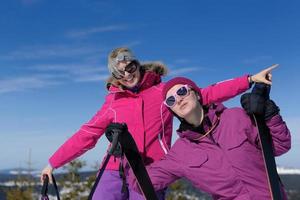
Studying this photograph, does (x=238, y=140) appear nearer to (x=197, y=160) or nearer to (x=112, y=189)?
(x=197, y=160)

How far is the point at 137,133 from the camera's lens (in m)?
4.48

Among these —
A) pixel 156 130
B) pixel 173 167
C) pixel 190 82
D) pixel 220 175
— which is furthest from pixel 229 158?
pixel 156 130

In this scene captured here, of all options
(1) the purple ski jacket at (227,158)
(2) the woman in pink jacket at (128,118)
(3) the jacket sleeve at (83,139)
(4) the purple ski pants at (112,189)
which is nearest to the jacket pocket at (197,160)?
(1) the purple ski jacket at (227,158)

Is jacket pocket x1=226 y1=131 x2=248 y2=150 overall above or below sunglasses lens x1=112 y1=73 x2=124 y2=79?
below

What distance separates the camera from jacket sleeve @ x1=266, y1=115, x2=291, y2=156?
3059 mm

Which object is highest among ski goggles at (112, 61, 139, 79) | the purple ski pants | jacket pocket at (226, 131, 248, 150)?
ski goggles at (112, 61, 139, 79)

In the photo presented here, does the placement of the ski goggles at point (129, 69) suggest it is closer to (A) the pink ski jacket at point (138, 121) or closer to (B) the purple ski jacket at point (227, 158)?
(A) the pink ski jacket at point (138, 121)

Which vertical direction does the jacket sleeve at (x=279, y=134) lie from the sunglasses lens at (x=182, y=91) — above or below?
below

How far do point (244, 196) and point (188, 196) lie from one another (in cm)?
4460

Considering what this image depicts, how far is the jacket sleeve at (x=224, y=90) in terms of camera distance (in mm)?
3980

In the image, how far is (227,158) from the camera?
127 inches

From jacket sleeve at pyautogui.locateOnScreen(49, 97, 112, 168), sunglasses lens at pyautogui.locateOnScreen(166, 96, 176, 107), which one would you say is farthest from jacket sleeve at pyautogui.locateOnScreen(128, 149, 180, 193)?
jacket sleeve at pyautogui.locateOnScreen(49, 97, 112, 168)

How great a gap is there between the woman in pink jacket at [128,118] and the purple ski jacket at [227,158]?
103 cm

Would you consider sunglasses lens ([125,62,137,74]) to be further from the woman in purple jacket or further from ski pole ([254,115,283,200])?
ski pole ([254,115,283,200])
